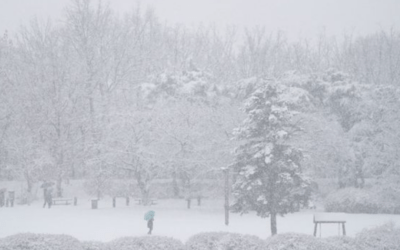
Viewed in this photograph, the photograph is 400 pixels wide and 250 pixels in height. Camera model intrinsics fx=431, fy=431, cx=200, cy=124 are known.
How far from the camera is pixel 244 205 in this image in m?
14.9

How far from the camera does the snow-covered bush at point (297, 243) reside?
8.84 m

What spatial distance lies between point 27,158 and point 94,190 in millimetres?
5397

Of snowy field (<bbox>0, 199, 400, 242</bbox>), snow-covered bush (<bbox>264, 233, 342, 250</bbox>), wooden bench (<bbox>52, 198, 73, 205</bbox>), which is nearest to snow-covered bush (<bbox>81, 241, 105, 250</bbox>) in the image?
snow-covered bush (<bbox>264, 233, 342, 250</bbox>)

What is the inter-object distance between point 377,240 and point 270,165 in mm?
5248

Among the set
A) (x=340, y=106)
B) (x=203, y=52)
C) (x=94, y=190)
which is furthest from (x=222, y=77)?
(x=94, y=190)

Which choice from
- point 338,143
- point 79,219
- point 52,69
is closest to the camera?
point 79,219

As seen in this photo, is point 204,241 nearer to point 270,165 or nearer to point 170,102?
point 270,165

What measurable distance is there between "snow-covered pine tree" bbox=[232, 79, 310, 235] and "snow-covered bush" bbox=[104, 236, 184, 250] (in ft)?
18.5

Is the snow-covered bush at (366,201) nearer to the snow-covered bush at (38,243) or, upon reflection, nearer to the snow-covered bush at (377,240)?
the snow-covered bush at (377,240)

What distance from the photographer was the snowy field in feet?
50.6

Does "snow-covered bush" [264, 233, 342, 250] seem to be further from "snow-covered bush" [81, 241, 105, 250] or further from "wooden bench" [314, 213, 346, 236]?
"wooden bench" [314, 213, 346, 236]

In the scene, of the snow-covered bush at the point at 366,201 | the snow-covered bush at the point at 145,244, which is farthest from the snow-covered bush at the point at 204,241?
the snow-covered bush at the point at 366,201

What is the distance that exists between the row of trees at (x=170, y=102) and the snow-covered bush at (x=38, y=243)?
24.3 feet

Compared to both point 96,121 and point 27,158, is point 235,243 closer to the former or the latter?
point 96,121
